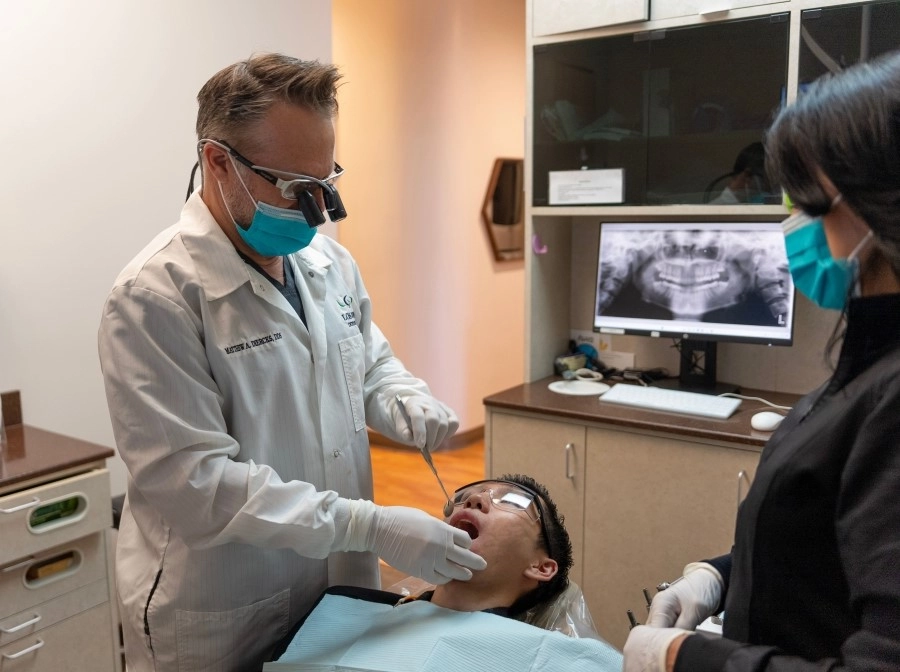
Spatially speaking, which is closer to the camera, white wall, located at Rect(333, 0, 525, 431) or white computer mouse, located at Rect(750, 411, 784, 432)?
white computer mouse, located at Rect(750, 411, 784, 432)

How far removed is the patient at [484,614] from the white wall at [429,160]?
295 cm

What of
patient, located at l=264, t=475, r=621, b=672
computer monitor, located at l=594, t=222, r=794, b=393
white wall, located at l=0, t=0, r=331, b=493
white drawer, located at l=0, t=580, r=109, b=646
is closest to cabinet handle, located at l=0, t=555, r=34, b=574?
white drawer, located at l=0, t=580, r=109, b=646

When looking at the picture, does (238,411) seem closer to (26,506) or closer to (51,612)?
(26,506)

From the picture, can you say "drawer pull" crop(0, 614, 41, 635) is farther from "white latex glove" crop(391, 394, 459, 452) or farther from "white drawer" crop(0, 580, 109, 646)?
"white latex glove" crop(391, 394, 459, 452)

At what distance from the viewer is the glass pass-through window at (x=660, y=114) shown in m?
2.36

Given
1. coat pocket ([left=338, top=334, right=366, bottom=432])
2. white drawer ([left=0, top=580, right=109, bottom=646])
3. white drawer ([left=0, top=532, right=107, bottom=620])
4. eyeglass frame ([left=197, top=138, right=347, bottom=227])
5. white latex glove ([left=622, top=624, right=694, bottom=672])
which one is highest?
eyeglass frame ([left=197, top=138, right=347, bottom=227])

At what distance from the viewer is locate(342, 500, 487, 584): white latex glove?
135 cm

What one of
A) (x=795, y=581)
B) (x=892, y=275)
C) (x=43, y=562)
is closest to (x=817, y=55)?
(x=892, y=275)

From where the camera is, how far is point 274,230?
4.64ft

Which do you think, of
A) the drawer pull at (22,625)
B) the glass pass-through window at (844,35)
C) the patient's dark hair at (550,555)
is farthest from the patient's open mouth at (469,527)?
the glass pass-through window at (844,35)

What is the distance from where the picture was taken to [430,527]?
54.2 inches

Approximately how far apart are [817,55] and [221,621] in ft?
6.97

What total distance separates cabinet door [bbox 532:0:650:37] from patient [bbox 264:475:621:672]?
1.54 meters

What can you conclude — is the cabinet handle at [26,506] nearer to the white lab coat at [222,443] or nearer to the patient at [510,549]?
the white lab coat at [222,443]
